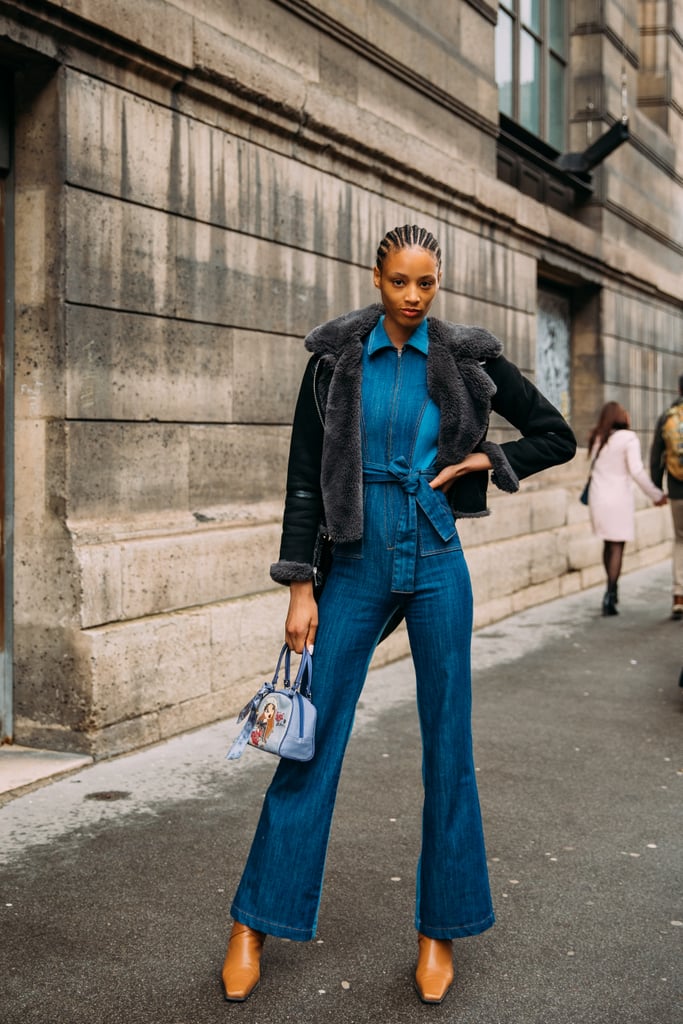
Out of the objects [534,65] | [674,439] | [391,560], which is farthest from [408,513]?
[534,65]

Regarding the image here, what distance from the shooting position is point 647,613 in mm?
10562

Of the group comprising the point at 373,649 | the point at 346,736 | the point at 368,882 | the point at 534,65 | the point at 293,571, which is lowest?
the point at 368,882

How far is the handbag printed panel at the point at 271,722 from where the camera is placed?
10.3ft

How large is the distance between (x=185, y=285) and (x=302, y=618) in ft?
11.5

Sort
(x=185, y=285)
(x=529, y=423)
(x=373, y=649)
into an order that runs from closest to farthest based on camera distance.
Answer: (x=373, y=649), (x=529, y=423), (x=185, y=285)

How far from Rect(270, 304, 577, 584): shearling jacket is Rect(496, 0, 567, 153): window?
9.02 metres

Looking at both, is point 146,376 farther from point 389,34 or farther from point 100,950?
point 389,34

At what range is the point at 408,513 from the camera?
10.5 feet

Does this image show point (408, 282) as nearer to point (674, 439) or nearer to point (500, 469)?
point (500, 469)

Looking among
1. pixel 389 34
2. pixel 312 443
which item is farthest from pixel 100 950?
pixel 389 34

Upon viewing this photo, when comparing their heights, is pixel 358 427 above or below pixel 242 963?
above

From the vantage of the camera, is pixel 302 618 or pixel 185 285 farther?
pixel 185 285

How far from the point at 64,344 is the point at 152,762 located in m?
1.90

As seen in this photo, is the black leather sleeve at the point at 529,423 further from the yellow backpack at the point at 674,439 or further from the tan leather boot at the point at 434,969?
the yellow backpack at the point at 674,439
